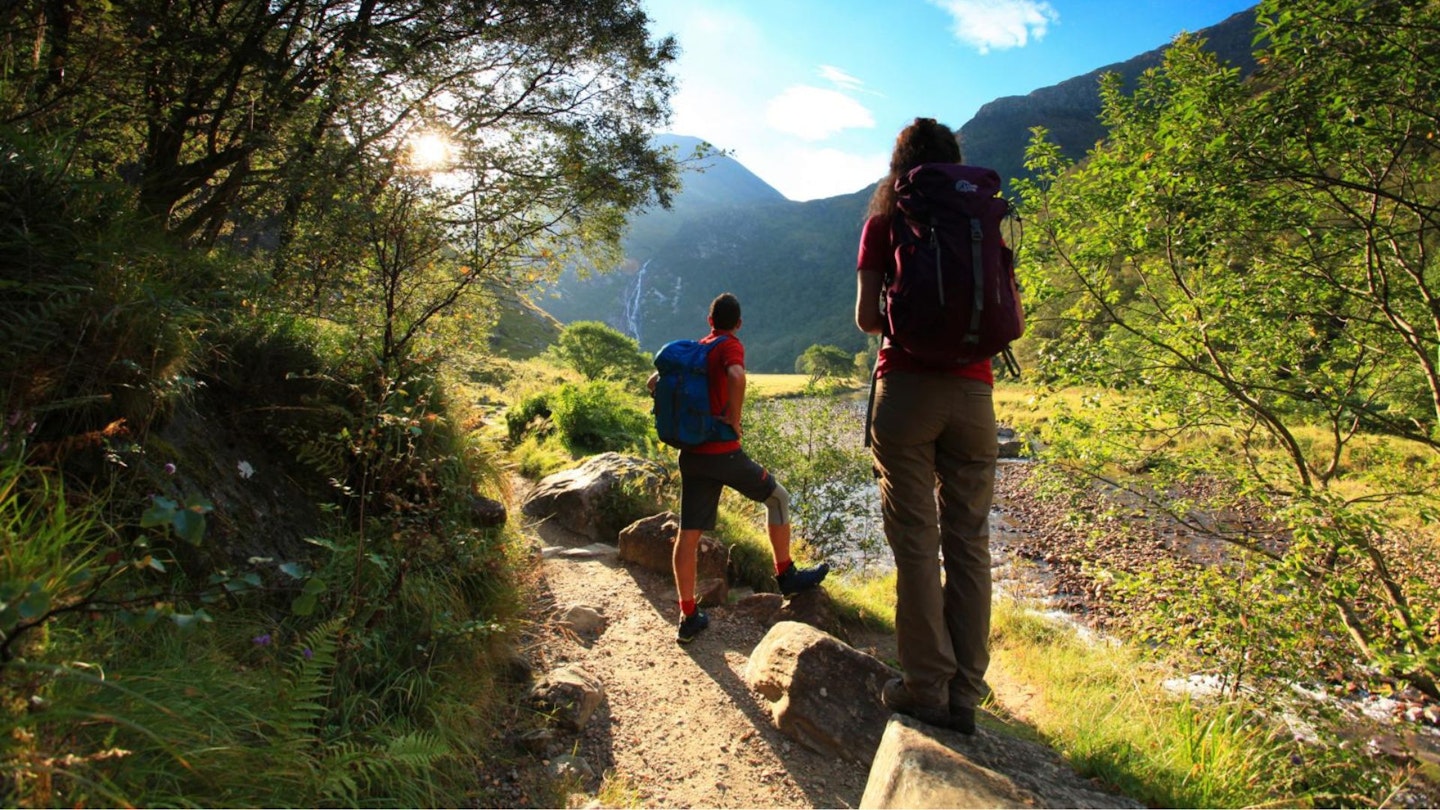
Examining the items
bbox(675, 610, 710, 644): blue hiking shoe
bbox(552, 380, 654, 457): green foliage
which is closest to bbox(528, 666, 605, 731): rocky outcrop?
bbox(675, 610, 710, 644): blue hiking shoe

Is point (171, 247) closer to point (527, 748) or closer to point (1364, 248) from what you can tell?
point (527, 748)

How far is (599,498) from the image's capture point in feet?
24.6

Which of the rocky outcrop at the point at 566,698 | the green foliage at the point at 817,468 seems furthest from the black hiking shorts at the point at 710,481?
the green foliage at the point at 817,468

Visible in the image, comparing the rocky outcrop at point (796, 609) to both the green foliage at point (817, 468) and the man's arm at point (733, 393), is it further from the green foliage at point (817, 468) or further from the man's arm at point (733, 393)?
the green foliage at point (817, 468)

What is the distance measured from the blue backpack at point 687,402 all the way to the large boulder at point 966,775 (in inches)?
86.9

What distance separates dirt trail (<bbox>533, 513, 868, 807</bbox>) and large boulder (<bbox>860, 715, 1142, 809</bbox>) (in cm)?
85

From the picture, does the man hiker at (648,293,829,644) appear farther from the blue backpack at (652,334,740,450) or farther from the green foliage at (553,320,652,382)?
the green foliage at (553,320,652,382)

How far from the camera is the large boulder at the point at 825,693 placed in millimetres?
3596

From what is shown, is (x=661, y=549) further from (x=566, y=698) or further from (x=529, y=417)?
(x=529, y=417)

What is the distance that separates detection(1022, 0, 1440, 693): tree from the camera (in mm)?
4922

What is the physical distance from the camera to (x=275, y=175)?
17.4 feet

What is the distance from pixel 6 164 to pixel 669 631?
15.5 feet

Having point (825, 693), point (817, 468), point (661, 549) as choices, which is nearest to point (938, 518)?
point (825, 693)

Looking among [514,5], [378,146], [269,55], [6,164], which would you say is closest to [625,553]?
[378,146]
